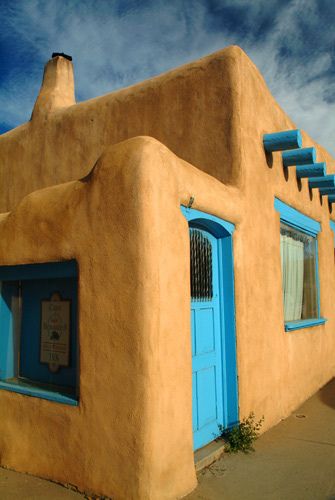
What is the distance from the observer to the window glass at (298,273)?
22.2 feet

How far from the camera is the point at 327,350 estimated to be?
26.2ft

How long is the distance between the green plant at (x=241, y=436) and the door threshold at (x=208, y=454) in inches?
3.8

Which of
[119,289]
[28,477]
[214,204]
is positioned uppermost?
[214,204]

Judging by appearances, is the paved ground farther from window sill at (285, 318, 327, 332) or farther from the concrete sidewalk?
window sill at (285, 318, 327, 332)

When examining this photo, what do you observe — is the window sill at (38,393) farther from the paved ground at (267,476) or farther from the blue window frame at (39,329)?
the paved ground at (267,476)

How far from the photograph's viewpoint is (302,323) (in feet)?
22.1

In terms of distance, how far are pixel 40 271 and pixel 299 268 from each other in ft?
14.8

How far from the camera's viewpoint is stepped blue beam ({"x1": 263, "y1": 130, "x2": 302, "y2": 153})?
18.7 feet

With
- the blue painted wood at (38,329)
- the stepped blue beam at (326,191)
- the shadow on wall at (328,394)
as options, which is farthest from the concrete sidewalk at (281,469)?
the stepped blue beam at (326,191)

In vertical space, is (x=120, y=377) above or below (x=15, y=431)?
above

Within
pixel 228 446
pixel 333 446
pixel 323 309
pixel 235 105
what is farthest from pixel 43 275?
pixel 323 309

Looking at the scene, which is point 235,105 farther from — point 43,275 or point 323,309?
point 323,309

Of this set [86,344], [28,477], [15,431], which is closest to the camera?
[86,344]

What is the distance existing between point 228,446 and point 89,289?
89.3 inches
